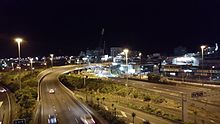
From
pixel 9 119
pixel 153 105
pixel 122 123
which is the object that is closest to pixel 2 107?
pixel 9 119

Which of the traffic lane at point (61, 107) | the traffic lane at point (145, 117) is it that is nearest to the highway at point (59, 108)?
the traffic lane at point (61, 107)

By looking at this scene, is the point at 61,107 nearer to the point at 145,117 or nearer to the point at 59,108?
the point at 59,108

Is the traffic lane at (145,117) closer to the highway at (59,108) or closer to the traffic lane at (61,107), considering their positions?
the highway at (59,108)

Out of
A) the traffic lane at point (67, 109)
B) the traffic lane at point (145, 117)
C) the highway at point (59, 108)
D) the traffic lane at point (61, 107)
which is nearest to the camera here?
the traffic lane at point (145, 117)

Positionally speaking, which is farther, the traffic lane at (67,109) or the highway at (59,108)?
the traffic lane at (67,109)

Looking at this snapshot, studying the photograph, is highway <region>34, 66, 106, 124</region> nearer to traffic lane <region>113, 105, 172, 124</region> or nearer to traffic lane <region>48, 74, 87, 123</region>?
traffic lane <region>48, 74, 87, 123</region>

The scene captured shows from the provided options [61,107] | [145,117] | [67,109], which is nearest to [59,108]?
[61,107]

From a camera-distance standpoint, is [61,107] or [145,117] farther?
[61,107]

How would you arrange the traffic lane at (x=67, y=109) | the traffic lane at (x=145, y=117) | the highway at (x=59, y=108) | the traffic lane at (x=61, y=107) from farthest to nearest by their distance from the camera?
1. the traffic lane at (x=61, y=107)
2. the traffic lane at (x=67, y=109)
3. the highway at (x=59, y=108)
4. the traffic lane at (x=145, y=117)

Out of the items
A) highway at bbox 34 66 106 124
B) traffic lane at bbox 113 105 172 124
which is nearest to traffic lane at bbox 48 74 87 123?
highway at bbox 34 66 106 124

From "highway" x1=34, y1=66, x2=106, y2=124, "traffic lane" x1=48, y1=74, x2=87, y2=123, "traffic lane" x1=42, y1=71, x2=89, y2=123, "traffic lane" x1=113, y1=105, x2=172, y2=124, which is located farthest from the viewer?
"traffic lane" x1=42, y1=71, x2=89, y2=123

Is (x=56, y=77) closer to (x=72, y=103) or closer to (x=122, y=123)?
(x=72, y=103)
